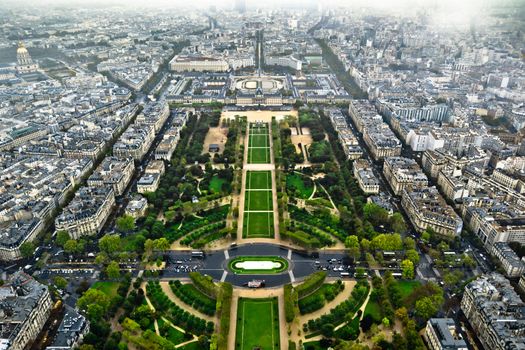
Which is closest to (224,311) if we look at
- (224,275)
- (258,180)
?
(224,275)

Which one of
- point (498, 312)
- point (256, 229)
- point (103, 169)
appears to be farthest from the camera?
point (103, 169)

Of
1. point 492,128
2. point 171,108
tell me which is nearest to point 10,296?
point 171,108

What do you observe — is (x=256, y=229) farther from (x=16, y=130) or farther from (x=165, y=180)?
(x=16, y=130)

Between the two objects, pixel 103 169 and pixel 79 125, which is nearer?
pixel 103 169

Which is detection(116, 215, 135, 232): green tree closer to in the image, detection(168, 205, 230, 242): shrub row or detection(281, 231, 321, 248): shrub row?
detection(168, 205, 230, 242): shrub row

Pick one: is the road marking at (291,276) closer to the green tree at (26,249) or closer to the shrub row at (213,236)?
the shrub row at (213,236)

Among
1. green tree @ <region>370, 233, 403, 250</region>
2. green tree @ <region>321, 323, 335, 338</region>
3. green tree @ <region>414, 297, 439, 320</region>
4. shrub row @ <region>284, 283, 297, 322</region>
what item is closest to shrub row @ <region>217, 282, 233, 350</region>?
shrub row @ <region>284, 283, 297, 322</region>
